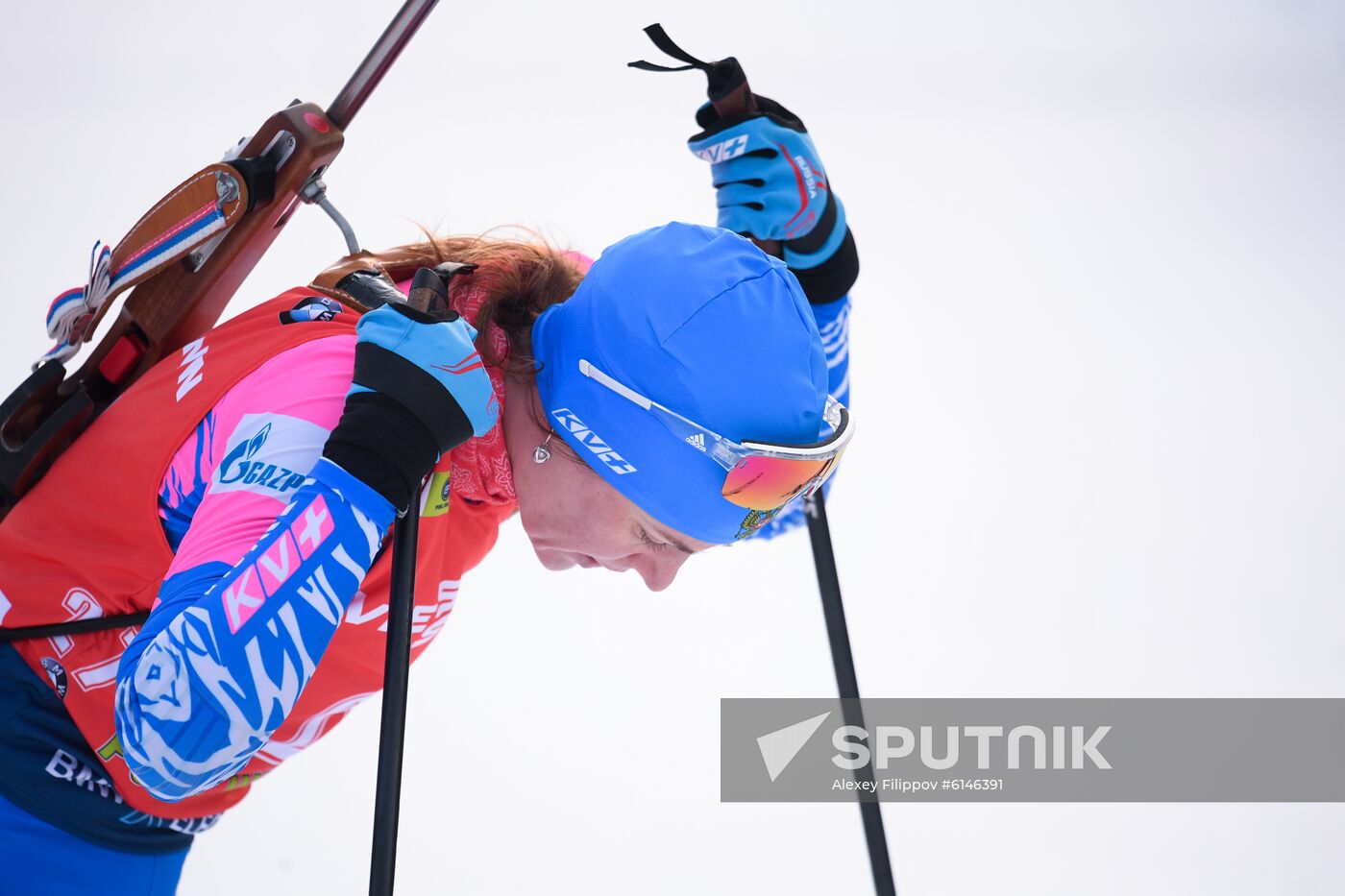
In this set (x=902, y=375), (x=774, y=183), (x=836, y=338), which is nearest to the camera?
(x=774, y=183)

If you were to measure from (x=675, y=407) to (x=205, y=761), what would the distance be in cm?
51

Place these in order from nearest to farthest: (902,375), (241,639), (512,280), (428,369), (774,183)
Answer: (241,639) < (428,369) < (512,280) < (774,183) < (902,375)

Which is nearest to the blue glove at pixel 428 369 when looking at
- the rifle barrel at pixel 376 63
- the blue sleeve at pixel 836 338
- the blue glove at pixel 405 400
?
the blue glove at pixel 405 400

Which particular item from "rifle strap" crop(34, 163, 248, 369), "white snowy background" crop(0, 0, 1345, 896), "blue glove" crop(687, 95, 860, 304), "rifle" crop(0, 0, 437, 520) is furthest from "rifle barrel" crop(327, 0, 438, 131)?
"white snowy background" crop(0, 0, 1345, 896)

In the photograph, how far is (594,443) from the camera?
114cm

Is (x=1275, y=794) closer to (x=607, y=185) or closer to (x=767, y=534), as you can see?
(x=767, y=534)

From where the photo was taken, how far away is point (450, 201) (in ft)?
8.83

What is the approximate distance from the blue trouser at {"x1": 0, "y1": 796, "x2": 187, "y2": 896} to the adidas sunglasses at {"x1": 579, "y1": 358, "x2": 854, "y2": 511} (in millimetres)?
732

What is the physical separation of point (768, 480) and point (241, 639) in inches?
19.7

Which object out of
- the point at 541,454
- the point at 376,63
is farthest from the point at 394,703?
the point at 376,63

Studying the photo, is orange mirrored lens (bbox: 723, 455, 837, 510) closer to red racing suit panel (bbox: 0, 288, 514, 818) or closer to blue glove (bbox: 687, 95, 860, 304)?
red racing suit panel (bbox: 0, 288, 514, 818)


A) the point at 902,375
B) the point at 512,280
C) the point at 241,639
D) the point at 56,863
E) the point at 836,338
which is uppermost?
the point at 902,375

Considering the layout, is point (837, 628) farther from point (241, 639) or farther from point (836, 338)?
point (241, 639)

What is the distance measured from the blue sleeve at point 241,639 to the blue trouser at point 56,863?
360 mm
